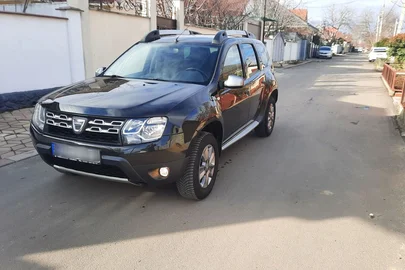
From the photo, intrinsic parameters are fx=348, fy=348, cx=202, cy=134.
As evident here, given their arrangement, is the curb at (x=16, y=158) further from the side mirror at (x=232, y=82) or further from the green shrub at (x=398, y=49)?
the green shrub at (x=398, y=49)

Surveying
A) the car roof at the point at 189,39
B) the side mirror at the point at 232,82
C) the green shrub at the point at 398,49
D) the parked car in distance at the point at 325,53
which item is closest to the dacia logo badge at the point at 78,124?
the side mirror at the point at 232,82

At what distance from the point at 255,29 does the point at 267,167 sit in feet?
74.3

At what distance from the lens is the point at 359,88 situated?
1491 cm

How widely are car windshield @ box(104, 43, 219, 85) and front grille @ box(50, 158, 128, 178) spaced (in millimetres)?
1452

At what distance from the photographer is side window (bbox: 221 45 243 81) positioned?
4.47 meters

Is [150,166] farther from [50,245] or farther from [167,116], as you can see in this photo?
[50,245]

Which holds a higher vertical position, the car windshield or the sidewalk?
the car windshield

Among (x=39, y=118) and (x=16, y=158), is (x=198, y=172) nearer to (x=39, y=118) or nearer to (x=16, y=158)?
(x=39, y=118)

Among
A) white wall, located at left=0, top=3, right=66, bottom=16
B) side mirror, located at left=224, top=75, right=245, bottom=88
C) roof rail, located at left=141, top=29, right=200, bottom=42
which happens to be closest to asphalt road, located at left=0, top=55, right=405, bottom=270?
side mirror, located at left=224, top=75, right=245, bottom=88

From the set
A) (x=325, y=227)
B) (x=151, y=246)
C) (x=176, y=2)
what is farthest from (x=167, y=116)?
(x=176, y=2)

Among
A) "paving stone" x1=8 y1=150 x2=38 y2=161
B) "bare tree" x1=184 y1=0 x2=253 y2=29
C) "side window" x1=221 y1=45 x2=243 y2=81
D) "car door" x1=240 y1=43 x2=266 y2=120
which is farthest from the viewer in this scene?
"bare tree" x1=184 y1=0 x2=253 y2=29

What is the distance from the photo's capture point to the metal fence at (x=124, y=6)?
10.6 m

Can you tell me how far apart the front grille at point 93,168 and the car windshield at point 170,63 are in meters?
1.45

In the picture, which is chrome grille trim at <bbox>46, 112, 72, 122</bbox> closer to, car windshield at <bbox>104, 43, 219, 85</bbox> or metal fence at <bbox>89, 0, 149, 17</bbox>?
car windshield at <bbox>104, 43, 219, 85</bbox>
